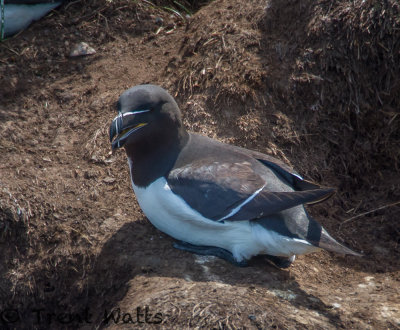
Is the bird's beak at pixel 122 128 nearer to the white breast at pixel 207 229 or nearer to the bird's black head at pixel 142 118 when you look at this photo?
the bird's black head at pixel 142 118

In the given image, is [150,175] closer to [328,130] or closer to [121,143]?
[121,143]

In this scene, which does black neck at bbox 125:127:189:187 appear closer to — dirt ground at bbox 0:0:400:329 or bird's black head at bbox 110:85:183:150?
bird's black head at bbox 110:85:183:150

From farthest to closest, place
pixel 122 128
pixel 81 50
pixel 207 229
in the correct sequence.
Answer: pixel 81 50 → pixel 207 229 → pixel 122 128

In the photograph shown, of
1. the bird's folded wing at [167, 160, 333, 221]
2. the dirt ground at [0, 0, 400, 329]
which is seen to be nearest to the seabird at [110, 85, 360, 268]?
the bird's folded wing at [167, 160, 333, 221]

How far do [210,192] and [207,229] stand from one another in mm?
302

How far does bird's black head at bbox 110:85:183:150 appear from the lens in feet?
13.5

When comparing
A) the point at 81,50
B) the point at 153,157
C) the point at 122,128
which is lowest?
the point at 81,50

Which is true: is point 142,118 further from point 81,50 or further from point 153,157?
point 81,50

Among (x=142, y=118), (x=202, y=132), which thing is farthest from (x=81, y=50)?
(x=142, y=118)

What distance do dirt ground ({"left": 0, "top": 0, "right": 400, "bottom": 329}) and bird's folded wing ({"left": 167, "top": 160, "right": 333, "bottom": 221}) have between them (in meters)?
0.46

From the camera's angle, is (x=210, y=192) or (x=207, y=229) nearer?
(x=210, y=192)

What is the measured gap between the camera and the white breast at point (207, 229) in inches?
161

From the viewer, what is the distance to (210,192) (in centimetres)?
413

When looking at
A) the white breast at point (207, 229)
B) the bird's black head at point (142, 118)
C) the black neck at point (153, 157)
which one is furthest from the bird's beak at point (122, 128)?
the white breast at point (207, 229)
